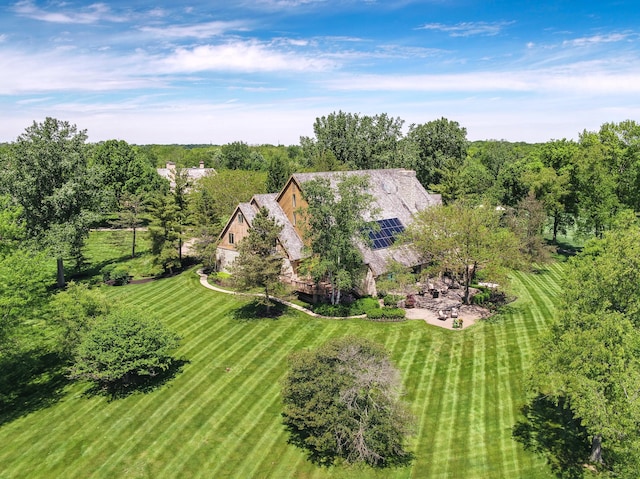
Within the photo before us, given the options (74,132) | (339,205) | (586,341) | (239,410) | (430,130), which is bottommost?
(239,410)

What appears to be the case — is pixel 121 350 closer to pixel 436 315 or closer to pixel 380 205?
pixel 436 315

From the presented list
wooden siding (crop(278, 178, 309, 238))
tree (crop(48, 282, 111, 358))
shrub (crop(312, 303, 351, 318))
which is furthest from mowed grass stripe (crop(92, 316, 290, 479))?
wooden siding (crop(278, 178, 309, 238))

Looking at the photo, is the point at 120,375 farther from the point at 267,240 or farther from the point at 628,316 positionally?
the point at 628,316

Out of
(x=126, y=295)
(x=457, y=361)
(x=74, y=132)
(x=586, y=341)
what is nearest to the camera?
(x=586, y=341)

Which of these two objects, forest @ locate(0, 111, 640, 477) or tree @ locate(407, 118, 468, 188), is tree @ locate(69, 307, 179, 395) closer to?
forest @ locate(0, 111, 640, 477)

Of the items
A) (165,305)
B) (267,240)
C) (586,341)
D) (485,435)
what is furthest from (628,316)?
(165,305)

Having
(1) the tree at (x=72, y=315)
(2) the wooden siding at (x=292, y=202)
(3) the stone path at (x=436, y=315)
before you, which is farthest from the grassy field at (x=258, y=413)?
(2) the wooden siding at (x=292, y=202)

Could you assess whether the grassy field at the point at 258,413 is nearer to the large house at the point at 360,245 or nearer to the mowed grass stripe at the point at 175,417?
the mowed grass stripe at the point at 175,417

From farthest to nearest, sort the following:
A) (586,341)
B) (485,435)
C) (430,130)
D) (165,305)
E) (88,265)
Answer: (430,130), (88,265), (165,305), (485,435), (586,341)
